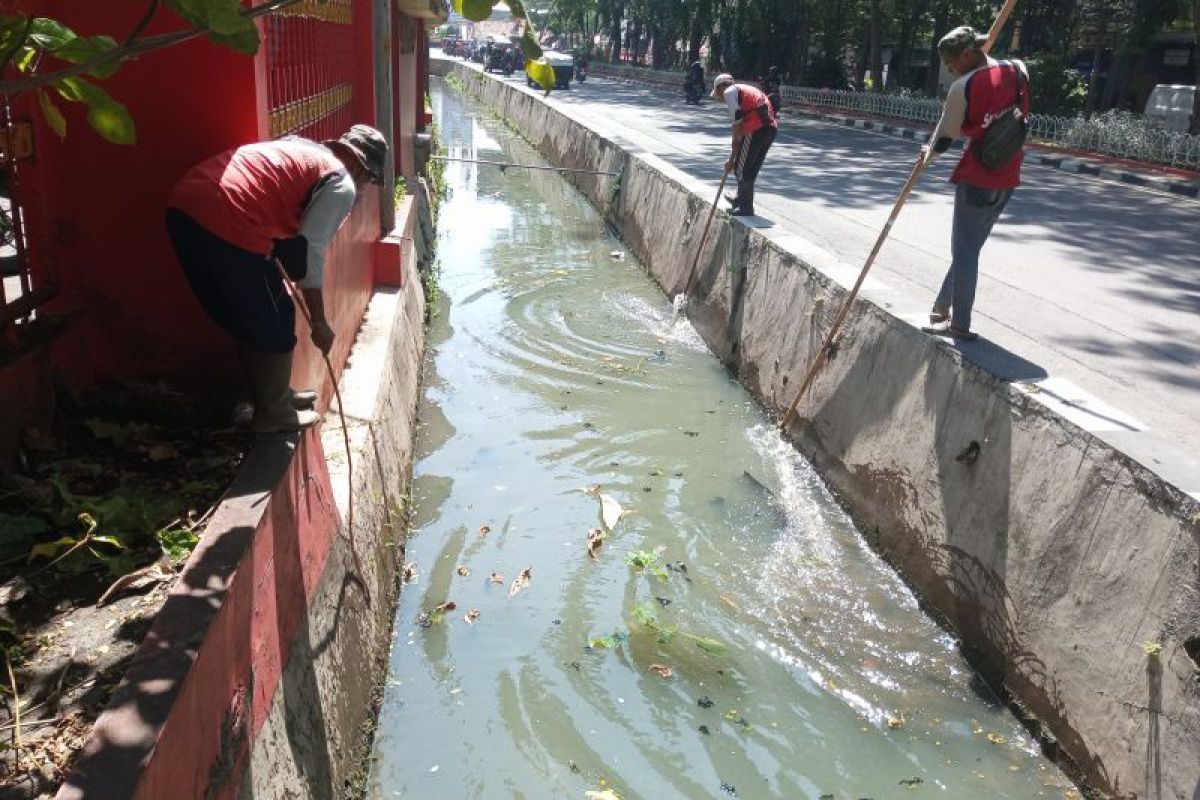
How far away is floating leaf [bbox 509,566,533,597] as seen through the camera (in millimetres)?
5402

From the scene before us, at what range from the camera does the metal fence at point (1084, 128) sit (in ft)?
51.0

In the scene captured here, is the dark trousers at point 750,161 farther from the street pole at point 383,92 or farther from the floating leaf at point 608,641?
the floating leaf at point 608,641

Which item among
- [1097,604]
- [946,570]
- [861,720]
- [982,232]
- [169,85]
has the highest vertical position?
[169,85]

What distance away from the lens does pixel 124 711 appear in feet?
7.56

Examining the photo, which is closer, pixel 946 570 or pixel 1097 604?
pixel 1097 604

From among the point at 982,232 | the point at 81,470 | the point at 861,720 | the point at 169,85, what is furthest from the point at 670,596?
the point at 169,85

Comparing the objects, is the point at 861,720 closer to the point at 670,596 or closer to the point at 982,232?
the point at 670,596

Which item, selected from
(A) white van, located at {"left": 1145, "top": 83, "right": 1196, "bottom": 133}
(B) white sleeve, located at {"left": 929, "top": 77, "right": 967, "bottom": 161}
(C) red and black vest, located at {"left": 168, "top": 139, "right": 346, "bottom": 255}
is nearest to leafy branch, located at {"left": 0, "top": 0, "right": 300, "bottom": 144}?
(C) red and black vest, located at {"left": 168, "top": 139, "right": 346, "bottom": 255}

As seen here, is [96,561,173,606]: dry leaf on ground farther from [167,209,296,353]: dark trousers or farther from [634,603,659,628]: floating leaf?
[634,603,659,628]: floating leaf

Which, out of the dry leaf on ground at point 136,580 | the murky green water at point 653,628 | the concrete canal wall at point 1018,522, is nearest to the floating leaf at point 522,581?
the murky green water at point 653,628

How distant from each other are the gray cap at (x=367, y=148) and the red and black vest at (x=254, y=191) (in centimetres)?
29

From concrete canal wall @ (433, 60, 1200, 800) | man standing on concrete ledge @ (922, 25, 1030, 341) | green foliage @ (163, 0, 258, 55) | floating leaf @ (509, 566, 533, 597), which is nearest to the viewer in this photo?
green foliage @ (163, 0, 258, 55)

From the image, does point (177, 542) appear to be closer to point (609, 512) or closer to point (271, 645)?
point (271, 645)

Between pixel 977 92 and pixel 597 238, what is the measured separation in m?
9.79
